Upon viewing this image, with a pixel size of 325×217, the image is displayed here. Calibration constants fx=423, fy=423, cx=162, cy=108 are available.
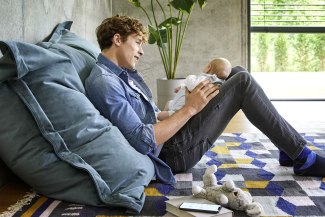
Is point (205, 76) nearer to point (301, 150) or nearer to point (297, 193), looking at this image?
point (301, 150)

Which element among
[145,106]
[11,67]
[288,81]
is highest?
[11,67]

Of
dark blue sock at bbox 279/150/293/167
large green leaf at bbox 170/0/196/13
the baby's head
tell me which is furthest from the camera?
large green leaf at bbox 170/0/196/13

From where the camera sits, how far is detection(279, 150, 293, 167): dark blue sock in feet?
6.81

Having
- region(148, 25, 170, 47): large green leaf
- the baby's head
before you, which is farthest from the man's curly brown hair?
region(148, 25, 170, 47): large green leaf

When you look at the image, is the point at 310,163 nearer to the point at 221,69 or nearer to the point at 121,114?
the point at 221,69

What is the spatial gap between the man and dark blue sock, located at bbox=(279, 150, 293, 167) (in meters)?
0.11

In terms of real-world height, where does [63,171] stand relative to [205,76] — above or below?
below

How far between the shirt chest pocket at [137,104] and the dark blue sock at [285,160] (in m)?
0.73

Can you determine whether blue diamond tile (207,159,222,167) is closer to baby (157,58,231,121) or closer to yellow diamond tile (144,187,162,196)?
baby (157,58,231,121)

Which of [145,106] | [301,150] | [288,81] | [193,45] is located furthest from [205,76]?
[288,81]

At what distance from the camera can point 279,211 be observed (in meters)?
1.53

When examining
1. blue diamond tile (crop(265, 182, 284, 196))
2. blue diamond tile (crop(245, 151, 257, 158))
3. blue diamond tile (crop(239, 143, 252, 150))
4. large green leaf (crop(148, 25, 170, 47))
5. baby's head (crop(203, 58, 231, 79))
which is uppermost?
large green leaf (crop(148, 25, 170, 47))

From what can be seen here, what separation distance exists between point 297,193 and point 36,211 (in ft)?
3.35

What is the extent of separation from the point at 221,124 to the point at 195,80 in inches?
14.0
